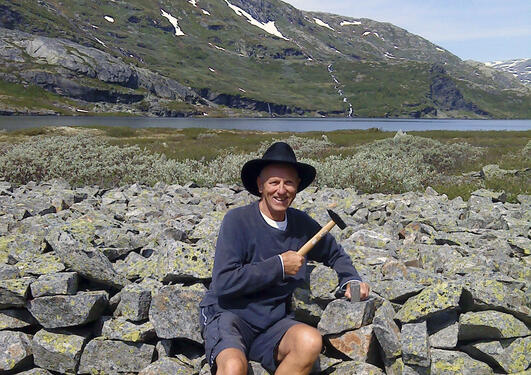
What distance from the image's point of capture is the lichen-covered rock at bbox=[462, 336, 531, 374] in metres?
4.53

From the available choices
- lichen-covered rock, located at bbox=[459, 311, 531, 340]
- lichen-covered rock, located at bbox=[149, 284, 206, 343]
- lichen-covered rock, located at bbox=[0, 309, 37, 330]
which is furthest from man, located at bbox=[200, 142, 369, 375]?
lichen-covered rock, located at bbox=[0, 309, 37, 330]

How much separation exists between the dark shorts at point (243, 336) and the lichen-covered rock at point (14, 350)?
2466 mm

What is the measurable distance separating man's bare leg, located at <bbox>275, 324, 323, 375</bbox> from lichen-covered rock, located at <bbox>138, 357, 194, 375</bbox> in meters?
1.25

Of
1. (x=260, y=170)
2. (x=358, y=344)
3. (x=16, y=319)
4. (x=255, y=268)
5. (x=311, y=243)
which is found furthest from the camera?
(x=16, y=319)

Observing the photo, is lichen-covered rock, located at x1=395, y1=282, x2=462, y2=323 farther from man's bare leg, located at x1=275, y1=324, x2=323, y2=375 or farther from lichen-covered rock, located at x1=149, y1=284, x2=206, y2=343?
lichen-covered rock, located at x1=149, y1=284, x2=206, y2=343

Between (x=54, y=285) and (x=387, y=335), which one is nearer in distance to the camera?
(x=387, y=335)

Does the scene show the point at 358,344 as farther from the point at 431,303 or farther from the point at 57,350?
the point at 57,350

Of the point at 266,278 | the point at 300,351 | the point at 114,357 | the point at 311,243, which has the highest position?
the point at 311,243

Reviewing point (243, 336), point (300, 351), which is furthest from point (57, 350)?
point (300, 351)

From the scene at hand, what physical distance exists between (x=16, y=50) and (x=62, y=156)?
215 m

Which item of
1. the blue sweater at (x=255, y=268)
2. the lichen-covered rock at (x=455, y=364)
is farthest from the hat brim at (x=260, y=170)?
the lichen-covered rock at (x=455, y=364)

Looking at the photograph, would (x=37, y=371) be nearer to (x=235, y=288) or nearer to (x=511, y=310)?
(x=235, y=288)

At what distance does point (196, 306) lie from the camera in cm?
522

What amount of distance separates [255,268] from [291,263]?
40cm
